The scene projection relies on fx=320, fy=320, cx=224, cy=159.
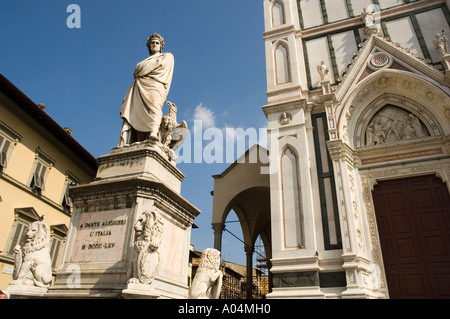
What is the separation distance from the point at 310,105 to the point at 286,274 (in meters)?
5.86

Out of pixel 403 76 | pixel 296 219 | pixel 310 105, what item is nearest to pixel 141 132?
pixel 296 219

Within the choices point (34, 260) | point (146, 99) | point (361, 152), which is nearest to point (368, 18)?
point (361, 152)

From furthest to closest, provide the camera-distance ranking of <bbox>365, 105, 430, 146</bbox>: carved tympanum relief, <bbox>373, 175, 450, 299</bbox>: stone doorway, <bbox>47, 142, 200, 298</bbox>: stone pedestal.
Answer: <bbox>365, 105, 430, 146</bbox>: carved tympanum relief
<bbox>373, 175, 450, 299</bbox>: stone doorway
<bbox>47, 142, 200, 298</bbox>: stone pedestal

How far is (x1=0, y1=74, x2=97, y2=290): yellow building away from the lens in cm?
1342

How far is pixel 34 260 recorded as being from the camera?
16.5 feet

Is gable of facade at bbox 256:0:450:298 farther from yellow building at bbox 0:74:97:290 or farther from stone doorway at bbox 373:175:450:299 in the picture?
yellow building at bbox 0:74:97:290

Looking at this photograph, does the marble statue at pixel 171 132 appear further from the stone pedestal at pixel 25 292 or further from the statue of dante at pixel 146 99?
the stone pedestal at pixel 25 292

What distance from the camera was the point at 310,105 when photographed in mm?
11484

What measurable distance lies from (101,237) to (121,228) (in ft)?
1.28

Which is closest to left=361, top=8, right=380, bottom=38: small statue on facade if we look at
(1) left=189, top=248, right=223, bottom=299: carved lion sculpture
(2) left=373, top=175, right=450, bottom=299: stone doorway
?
(2) left=373, top=175, right=450, bottom=299: stone doorway

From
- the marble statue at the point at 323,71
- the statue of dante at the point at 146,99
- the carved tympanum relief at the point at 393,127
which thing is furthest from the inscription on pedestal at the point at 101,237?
the marble statue at the point at 323,71

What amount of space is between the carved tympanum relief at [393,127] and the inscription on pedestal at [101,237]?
8.89 m

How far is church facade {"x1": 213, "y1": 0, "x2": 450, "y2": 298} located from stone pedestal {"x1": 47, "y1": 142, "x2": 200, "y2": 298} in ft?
15.7

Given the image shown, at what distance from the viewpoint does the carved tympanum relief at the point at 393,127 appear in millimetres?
10420
